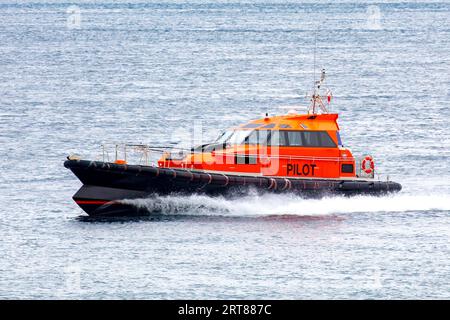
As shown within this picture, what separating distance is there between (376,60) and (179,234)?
72719mm

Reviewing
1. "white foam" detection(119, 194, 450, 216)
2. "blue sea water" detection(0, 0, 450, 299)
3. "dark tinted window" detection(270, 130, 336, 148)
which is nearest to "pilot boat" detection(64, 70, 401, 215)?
"dark tinted window" detection(270, 130, 336, 148)

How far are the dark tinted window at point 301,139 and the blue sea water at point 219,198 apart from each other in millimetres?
1902

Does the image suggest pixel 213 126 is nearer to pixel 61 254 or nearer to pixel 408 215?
pixel 408 215

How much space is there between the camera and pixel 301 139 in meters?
36.0

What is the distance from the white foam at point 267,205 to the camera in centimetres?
3453

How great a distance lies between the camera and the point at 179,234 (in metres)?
32.6

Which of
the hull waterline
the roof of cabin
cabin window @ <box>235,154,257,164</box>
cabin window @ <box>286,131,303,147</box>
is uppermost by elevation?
the roof of cabin

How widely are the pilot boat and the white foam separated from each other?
25 centimetres

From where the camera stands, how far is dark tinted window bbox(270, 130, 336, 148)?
3575 centimetres

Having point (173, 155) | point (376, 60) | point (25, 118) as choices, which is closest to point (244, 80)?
point (376, 60)

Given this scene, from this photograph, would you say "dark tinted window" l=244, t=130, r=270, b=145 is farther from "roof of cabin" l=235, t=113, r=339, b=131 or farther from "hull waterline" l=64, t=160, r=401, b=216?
"hull waterline" l=64, t=160, r=401, b=216

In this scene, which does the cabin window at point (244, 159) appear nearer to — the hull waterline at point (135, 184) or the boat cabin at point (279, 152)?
the boat cabin at point (279, 152)

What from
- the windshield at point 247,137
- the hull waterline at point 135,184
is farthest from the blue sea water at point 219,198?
the windshield at point 247,137

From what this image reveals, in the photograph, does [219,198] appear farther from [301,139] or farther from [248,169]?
[301,139]
